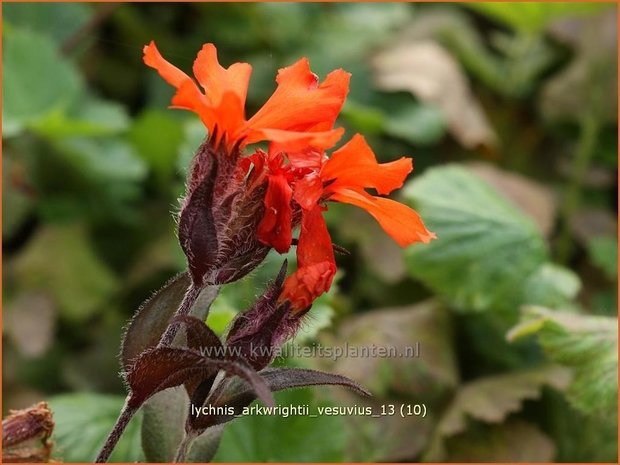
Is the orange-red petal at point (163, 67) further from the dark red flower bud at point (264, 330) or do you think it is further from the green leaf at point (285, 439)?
the green leaf at point (285, 439)

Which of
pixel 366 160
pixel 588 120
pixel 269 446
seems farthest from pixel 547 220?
pixel 366 160

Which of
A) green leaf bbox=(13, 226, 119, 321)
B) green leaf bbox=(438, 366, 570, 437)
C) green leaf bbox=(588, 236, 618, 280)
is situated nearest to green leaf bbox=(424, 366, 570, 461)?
green leaf bbox=(438, 366, 570, 437)

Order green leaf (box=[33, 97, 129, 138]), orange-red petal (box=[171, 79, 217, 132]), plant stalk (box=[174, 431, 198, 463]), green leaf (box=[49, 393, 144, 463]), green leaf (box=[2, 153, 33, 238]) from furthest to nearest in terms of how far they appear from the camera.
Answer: green leaf (box=[2, 153, 33, 238]), green leaf (box=[33, 97, 129, 138]), green leaf (box=[49, 393, 144, 463]), plant stalk (box=[174, 431, 198, 463]), orange-red petal (box=[171, 79, 217, 132])

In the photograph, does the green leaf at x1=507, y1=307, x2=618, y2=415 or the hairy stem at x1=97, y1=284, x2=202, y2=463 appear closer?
the hairy stem at x1=97, y1=284, x2=202, y2=463

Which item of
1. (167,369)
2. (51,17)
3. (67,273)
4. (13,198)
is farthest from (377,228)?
(167,369)

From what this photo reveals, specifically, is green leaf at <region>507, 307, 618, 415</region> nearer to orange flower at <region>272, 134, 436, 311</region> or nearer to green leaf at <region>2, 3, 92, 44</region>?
orange flower at <region>272, 134, 436, 311</region>

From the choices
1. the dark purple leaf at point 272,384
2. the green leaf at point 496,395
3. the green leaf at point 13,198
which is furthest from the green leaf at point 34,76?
the dark purple leaf at point 272,384
